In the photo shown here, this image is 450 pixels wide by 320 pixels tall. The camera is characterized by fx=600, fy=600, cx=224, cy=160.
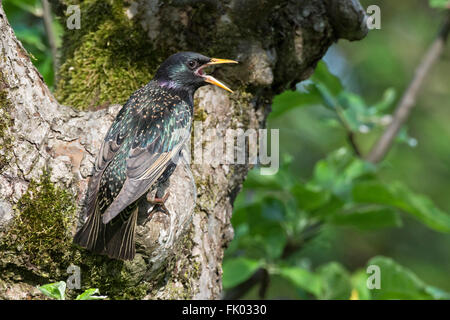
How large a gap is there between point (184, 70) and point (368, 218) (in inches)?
71.8

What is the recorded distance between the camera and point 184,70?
3398 millimetres

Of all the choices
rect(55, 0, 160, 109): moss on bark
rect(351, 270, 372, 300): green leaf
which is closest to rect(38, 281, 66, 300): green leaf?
rect(55, 0, 160, 109): moss on bark

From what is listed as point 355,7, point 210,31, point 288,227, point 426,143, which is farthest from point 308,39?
point 426,143

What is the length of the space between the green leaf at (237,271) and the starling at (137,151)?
114cm

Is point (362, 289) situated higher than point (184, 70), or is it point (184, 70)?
point (184, 70)

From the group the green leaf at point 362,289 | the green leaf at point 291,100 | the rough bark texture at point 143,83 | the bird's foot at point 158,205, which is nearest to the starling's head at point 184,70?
the rough bark texture at point 143,83

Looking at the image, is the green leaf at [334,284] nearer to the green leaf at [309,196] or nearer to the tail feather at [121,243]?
the green leaf at [309,196]

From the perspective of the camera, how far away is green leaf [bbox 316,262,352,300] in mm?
4168

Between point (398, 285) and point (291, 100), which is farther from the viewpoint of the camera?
point (291, 100)

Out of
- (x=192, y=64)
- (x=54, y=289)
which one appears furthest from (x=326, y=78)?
(x=54, y=289)

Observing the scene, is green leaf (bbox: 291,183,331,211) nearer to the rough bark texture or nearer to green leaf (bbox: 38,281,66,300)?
the rough bark texture

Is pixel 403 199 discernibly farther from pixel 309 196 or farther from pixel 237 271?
pixel 237 271
